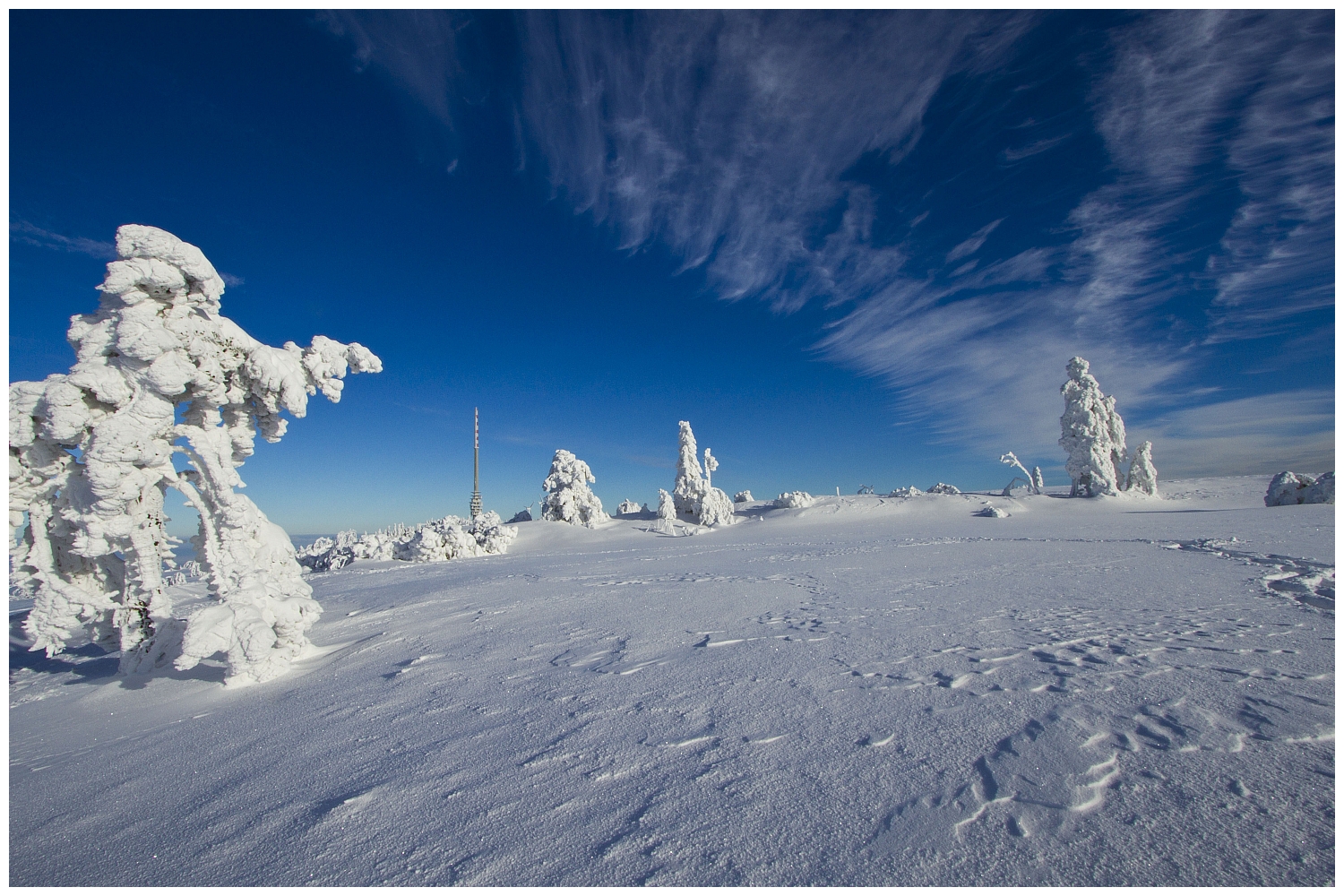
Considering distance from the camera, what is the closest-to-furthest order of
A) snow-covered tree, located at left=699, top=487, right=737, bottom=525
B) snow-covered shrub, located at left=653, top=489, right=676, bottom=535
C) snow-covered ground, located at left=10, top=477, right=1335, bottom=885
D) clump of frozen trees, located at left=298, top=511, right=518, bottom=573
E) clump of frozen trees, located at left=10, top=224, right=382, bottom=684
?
snow-covered ground, located at left=10, top=477, right=1335, bottom=885 → clump of frozen trees, located at left=10, top=224, right=382, bottom=684 → clump of frozen trees, located at left=298, top=511, right=518, bottom=573 → snow-covered shrub, located at left=653, top=489, right=676, bottom=535 → snow-covered tree, located at left=699, top=487, right=737, bottom=525

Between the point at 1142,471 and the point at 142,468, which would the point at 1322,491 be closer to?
the point at 1142,471

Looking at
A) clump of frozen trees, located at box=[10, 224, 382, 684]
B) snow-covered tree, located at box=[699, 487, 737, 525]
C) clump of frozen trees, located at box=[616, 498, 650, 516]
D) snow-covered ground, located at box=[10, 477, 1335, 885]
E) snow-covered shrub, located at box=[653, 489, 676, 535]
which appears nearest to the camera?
snow-covered ground, located at box=[10, 477, 1335, 885]

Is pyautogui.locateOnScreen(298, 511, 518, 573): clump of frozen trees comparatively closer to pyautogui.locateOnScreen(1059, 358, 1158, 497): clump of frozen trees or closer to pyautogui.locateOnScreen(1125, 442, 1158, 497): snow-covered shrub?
pyautogui.locateOnScreen(1059, 358, 1158, 497): clump of frozen trees

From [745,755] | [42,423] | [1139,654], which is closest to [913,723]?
[745,755]

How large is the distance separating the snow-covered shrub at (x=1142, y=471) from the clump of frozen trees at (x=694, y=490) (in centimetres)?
2174

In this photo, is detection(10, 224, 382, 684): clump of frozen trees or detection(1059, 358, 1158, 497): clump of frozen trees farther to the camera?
detection(1059, 358, 1158, 497): clump of frozen trees

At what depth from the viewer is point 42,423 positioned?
18.4 feet

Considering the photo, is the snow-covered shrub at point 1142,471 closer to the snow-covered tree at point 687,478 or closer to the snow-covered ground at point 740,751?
the snow-covered tree at point 687,478

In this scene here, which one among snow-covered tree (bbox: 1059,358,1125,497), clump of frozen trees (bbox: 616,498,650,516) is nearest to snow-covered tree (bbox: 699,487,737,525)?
clump of frozen trees (bbox: 616,498,650,516)

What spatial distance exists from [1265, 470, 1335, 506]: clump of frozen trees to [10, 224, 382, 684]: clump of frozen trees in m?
30.0

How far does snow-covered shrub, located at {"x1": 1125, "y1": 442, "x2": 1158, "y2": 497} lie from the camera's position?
2714cm

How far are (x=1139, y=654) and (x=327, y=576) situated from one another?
1705 centimetres

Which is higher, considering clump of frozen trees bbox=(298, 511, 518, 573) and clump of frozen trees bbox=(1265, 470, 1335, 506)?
clump of frozen trees bbox=(1265, 470, 1335, 506)

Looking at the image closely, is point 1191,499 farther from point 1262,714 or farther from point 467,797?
point 467,797
